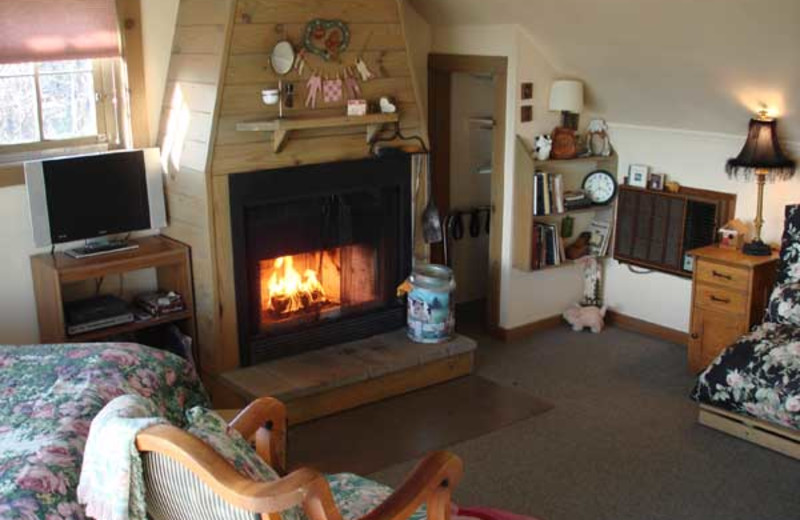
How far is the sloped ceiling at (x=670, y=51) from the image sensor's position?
3.97m

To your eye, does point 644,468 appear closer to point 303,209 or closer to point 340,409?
point 340,409

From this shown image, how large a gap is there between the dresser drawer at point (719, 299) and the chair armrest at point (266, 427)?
9.13ft

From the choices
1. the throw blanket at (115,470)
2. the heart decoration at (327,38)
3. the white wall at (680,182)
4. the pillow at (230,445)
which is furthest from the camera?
the white wall at (680,182)

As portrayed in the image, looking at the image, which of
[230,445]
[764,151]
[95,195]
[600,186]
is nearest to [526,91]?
[600,186]

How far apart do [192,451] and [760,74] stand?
339 cm

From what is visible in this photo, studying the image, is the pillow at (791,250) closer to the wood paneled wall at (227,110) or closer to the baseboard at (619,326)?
the baseboard at (619,326)

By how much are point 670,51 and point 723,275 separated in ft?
3.71

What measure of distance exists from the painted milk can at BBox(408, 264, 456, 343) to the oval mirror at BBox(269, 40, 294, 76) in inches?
48.1

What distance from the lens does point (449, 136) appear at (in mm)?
5609

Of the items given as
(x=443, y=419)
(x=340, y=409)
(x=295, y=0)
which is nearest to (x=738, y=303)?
(x=443, y=419)

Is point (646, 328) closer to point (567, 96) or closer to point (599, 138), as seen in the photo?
point (599, 138)

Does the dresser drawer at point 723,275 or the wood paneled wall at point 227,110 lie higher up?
the wood paneled wall at point 227,110

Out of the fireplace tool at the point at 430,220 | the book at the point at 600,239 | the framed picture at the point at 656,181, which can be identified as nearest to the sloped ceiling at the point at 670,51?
the framed picture at the point at 656,181

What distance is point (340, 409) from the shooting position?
14.3 ft
